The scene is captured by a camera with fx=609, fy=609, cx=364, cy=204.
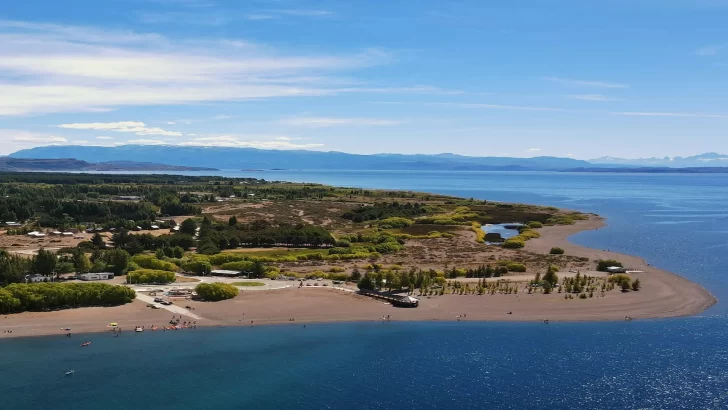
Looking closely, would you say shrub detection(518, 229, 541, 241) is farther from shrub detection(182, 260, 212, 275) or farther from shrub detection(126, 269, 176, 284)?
shrub detection(126, 269, 176, 284)

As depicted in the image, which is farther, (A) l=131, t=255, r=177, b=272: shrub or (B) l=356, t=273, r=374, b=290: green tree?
(A) l=131, t=255, r=177, b=272: shrub

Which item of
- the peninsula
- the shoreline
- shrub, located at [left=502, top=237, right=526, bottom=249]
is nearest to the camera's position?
the shoreline

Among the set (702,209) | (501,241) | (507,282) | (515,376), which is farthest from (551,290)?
(702,209)

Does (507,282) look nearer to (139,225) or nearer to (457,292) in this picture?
(457,292)

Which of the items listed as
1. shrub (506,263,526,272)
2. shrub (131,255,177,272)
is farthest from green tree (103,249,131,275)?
shrub (506,263,526,272)

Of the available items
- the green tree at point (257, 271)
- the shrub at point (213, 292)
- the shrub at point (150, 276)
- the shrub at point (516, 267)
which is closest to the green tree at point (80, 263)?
the shrub at point (150, 276)

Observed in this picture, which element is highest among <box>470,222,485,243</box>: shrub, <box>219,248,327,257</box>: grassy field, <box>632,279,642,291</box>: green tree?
<box>470,222,485,243</box>: shrub

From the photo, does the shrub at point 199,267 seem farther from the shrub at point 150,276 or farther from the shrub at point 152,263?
the shrub at point 150,276

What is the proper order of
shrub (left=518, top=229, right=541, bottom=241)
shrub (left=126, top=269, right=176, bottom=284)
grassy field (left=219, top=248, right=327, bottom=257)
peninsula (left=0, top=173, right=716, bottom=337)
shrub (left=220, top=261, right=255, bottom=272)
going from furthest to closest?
shrub (left=518, top=229, right=541, bottom=241) < grassy field (left=219, top=248, right=327, bottom=257) < shrub (left=220, top=261, right=255, bottom=272) < shrub (left=126, top=269, right=176, bottom=284) < peninsula (left=0, top=173, right=716, bottom=337)
